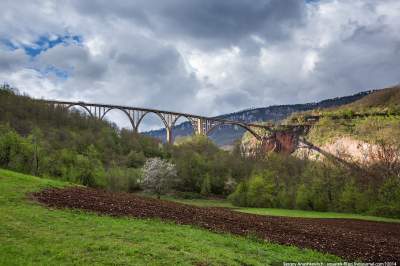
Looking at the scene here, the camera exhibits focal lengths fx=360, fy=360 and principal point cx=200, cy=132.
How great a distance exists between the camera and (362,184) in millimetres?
61719

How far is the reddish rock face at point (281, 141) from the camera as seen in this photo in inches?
6029

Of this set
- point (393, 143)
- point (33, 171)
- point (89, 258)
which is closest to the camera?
point (89, 258)

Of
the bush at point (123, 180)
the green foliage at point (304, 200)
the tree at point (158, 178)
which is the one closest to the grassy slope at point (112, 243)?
the green foliage at point (304, 200)

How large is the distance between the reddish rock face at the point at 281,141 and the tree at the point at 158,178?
78403 millimetres

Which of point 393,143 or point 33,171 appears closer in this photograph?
point 33,171

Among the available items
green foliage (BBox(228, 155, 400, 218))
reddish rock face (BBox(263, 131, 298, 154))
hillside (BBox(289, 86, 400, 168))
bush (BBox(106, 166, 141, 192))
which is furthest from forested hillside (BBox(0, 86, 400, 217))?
reddish rock face (BBox(263, 131, 298, 154))

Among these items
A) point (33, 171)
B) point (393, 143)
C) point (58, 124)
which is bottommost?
point (33, 171)

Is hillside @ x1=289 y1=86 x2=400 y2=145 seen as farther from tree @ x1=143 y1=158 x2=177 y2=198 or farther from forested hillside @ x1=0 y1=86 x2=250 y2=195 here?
tree @ x1=143 y1=158 x2=177 y2=198

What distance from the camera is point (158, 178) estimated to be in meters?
79.9

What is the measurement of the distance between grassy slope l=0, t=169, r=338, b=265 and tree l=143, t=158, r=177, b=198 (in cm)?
6024

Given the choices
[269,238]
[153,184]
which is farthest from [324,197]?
[269,238]

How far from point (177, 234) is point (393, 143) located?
76.8 m

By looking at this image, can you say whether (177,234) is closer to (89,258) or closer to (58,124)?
(89,258)

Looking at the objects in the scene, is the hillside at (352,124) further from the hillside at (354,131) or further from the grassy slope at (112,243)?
the grassy slope at (112,243)
